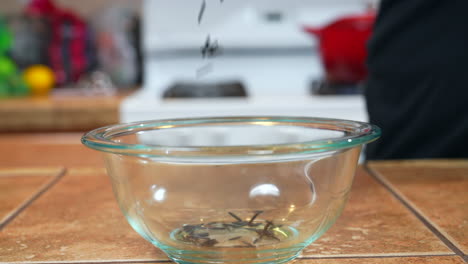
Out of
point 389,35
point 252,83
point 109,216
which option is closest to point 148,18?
point 252,83

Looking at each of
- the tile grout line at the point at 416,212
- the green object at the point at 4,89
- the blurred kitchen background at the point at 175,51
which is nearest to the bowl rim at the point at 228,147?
the tile grout line at the point at 416,212

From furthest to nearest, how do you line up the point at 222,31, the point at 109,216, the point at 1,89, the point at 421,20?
the point at 222,31, the point at 1,89, the point at 421,20, the point at 109,216

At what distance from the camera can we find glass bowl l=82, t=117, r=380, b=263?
1.12 feet

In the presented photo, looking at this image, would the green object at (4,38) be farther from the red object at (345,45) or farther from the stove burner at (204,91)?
the red object at (345,45)

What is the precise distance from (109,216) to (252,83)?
1.54 m

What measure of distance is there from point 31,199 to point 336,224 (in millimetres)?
329

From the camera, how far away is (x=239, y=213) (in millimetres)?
368

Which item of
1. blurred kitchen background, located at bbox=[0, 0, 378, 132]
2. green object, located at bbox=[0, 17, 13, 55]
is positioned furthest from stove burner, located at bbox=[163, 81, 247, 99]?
green object, located at bbox=[0, 17, 13, 55]

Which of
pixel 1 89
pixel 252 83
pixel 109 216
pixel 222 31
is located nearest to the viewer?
pixel 109 216

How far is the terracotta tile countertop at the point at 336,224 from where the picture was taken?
41 centimetres

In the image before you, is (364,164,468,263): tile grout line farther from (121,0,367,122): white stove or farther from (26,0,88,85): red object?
(26,0,88,85): red object

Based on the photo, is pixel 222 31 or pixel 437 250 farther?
pixel 222 31

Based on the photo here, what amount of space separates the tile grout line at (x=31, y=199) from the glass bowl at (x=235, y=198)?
193 mm

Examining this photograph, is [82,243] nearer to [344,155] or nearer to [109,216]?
[109,216]
